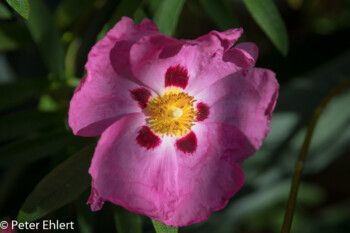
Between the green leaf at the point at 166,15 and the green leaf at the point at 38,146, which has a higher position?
the green leaf at the point at 166,15

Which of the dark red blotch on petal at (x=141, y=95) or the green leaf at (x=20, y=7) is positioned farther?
the dark red blotch on petal at (x=141, y=95)

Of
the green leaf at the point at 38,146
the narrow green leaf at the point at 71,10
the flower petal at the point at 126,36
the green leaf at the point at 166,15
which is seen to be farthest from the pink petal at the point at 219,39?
the narrow green leaf at the point at 71,10

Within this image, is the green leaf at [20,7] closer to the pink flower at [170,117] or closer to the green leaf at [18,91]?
the pink flower at [170,117]

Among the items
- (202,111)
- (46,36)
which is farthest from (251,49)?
(46,36)

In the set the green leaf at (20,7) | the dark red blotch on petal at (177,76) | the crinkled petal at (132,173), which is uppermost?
the green leaf at (20,7)

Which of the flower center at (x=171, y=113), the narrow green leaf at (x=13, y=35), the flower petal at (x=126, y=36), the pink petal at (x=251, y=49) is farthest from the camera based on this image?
the narrow green leaf at (x=13, y=35)

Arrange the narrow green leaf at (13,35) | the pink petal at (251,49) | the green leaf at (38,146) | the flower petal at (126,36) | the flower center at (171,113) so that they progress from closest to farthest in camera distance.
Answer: the flower petal at (126,36), the pink petal at (251,49), the flower center at (171,113), the green leaf at (38,146), the narrow green leaf at (13,35)

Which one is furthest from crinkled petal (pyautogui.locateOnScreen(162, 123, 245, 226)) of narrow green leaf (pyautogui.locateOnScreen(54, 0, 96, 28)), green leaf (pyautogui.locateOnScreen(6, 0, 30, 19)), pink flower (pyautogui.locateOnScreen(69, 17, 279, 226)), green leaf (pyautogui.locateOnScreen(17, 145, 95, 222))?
narrow green leaf (pyautogui.locateOnScreen(54, 0, 96, 28))
